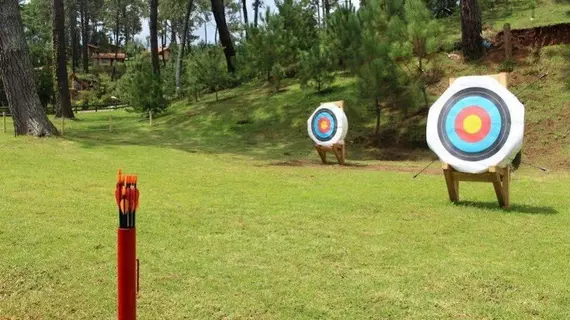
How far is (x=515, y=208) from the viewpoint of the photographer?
766cm

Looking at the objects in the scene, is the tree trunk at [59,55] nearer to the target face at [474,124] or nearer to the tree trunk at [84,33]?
the target face at [474,124]

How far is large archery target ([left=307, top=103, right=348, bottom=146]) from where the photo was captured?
14.2 metres

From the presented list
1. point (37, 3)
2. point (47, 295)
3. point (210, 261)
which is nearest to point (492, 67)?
point (210, 261)

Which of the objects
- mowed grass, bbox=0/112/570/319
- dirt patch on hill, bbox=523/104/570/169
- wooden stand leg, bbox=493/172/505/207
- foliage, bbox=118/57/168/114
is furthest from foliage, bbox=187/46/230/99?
wooden stand leg, bbox=493/172/505/207

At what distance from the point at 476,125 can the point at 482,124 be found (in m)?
0.09

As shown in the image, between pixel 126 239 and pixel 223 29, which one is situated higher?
pixel 223 29

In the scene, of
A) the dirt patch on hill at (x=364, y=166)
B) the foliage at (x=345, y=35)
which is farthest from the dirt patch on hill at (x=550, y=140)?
the foliage at (x=345, y=35)

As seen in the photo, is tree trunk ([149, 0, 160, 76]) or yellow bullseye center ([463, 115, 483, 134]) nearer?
yellow bullseye center ([463, 115, 483, 134])

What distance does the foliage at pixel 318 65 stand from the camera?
24.0 metres

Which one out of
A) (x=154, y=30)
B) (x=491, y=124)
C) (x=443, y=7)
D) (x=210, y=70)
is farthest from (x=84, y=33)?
(x=491, y=124)

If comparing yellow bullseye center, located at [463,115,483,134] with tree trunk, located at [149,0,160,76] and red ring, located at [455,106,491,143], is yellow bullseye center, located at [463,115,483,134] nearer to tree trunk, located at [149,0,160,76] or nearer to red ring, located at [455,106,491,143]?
red ring, located at [455,106,491,143]

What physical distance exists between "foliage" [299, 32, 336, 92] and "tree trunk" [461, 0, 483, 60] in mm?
5633

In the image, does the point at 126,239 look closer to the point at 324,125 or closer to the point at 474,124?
the point at 474,124

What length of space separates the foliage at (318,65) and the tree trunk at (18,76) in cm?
1228
